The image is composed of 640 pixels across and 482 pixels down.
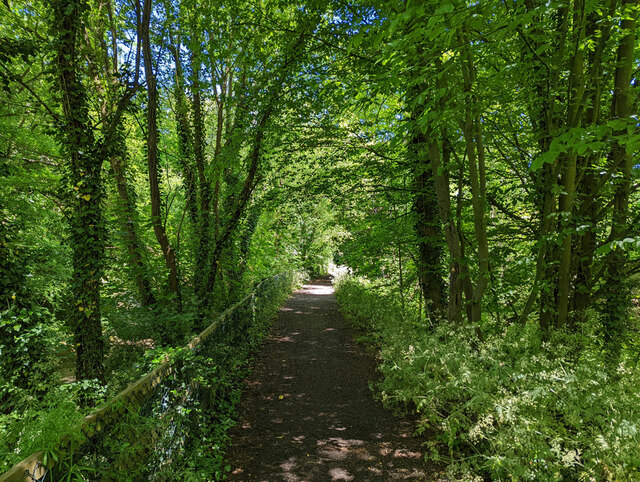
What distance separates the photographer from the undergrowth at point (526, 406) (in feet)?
7.64

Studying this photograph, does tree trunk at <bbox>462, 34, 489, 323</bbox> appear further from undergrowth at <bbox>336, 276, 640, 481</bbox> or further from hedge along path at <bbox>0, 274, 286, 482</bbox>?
hedge along path at <bbox>0, 274, 286, 482</bbox>

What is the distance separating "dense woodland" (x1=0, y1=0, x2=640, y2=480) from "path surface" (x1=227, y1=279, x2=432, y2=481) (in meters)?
0.46

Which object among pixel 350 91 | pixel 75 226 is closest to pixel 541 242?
pixel 350 91

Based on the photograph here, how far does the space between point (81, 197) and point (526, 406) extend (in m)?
5.81

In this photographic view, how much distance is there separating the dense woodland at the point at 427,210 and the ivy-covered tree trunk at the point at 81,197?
0.08 feet

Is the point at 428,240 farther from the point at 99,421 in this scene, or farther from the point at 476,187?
the point at 99,421

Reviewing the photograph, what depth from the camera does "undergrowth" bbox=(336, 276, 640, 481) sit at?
91.7 inches

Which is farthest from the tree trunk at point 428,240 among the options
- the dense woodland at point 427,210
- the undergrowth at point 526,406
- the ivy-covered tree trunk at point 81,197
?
the ivy-covered tree trunk at point 81,197

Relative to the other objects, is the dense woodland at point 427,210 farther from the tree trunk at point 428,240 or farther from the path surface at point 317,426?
the path surface at point 317,426

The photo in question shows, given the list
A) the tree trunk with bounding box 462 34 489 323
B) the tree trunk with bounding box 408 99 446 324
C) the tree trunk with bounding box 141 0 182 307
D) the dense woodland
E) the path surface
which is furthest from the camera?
the tree trunk with bounding box 408 99 446 324

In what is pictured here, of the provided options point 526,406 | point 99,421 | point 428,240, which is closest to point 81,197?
point 99,421

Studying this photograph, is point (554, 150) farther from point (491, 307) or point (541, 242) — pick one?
point (491, 307)

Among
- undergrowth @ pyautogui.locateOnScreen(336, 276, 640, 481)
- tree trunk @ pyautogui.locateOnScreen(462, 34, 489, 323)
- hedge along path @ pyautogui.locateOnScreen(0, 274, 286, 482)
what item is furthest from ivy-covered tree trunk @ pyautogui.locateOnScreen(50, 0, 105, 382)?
tree trunk @ pyautogui.locateOnScreen(462, 34, 489, 323)

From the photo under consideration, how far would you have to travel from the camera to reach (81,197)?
472 cm
